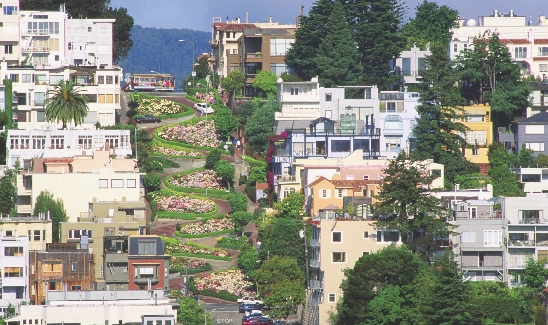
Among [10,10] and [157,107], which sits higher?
[10,10]

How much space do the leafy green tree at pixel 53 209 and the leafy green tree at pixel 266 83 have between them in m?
39.9

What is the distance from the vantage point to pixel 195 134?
160 metres

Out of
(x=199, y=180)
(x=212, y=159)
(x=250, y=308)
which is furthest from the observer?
(x=212, y=159)

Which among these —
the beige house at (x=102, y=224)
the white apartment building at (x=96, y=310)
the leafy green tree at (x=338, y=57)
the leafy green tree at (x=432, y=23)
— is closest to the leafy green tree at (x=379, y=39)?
the leafy green tree at (x=338, y=57)

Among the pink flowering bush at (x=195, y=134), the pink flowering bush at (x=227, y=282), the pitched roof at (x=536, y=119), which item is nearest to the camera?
the pink flowering bush at (x=227, y=282)

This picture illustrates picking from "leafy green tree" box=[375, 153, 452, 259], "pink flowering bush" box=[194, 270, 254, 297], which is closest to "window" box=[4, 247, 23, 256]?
"pink flowering bush" box=[194, 270, 254, 297]

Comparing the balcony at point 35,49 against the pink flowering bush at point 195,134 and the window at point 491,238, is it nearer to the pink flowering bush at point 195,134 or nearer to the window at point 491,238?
the pink flowering bush at point 195,134

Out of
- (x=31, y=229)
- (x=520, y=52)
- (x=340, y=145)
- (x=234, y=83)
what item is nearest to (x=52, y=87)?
(x=234, y=83)

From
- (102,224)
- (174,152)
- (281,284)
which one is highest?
(174,152)

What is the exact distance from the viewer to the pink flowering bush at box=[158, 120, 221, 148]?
159 metres

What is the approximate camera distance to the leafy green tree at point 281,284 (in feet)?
384

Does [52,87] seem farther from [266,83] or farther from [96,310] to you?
[96,310]

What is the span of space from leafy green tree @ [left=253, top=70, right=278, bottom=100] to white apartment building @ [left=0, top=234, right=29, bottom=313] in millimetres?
54687

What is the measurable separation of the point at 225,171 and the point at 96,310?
136ft
